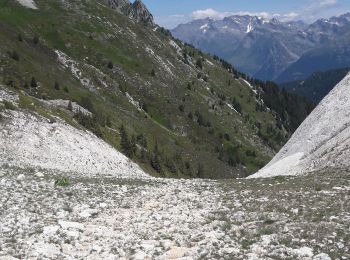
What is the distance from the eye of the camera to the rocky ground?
15.1 meters

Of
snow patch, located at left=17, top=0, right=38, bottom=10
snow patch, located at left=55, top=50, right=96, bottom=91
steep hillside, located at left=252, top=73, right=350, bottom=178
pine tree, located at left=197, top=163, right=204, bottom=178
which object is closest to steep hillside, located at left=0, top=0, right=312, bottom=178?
snow patch, located at left=55, top=50, right=96, bottom=91

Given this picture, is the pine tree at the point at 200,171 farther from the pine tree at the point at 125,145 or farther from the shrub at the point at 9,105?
the shrub at the point at 9,105

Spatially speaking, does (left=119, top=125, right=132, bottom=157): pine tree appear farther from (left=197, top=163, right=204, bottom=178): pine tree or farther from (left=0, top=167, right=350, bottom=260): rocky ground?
(left=0, top=167, right=350, bottom=260): rocky ground

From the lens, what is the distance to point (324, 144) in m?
45.5

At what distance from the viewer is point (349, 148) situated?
35.4 metres

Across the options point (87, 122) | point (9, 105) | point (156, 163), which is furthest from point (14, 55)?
point (9, 105)

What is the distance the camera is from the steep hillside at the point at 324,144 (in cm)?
3659

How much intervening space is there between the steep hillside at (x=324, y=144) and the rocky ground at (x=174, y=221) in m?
10.3

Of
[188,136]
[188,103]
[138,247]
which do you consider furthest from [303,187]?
[188,103]

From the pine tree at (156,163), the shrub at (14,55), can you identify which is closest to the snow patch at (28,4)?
the shrub at (14,55)

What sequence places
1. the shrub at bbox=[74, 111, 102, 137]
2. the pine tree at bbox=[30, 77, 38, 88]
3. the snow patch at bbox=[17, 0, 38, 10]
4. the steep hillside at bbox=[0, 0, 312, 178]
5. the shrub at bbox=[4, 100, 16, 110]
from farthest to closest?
1. the snow patch at bbox=[17, 0, 38, 10]
2. the pine tree at bbox=[30, 77, 38, 88]
3. the steep hillside at bbox=[0, 0, 312, 178]
4. the shrub at bbox=[74, 111, 102, 137]
5. the shrub at bbox=[4, 100, 16, 110]

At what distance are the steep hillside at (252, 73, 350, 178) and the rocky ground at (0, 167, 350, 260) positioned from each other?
1032 centimetres

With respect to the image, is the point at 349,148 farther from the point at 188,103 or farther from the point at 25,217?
the point at 188,103

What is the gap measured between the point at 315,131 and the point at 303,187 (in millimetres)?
30648
